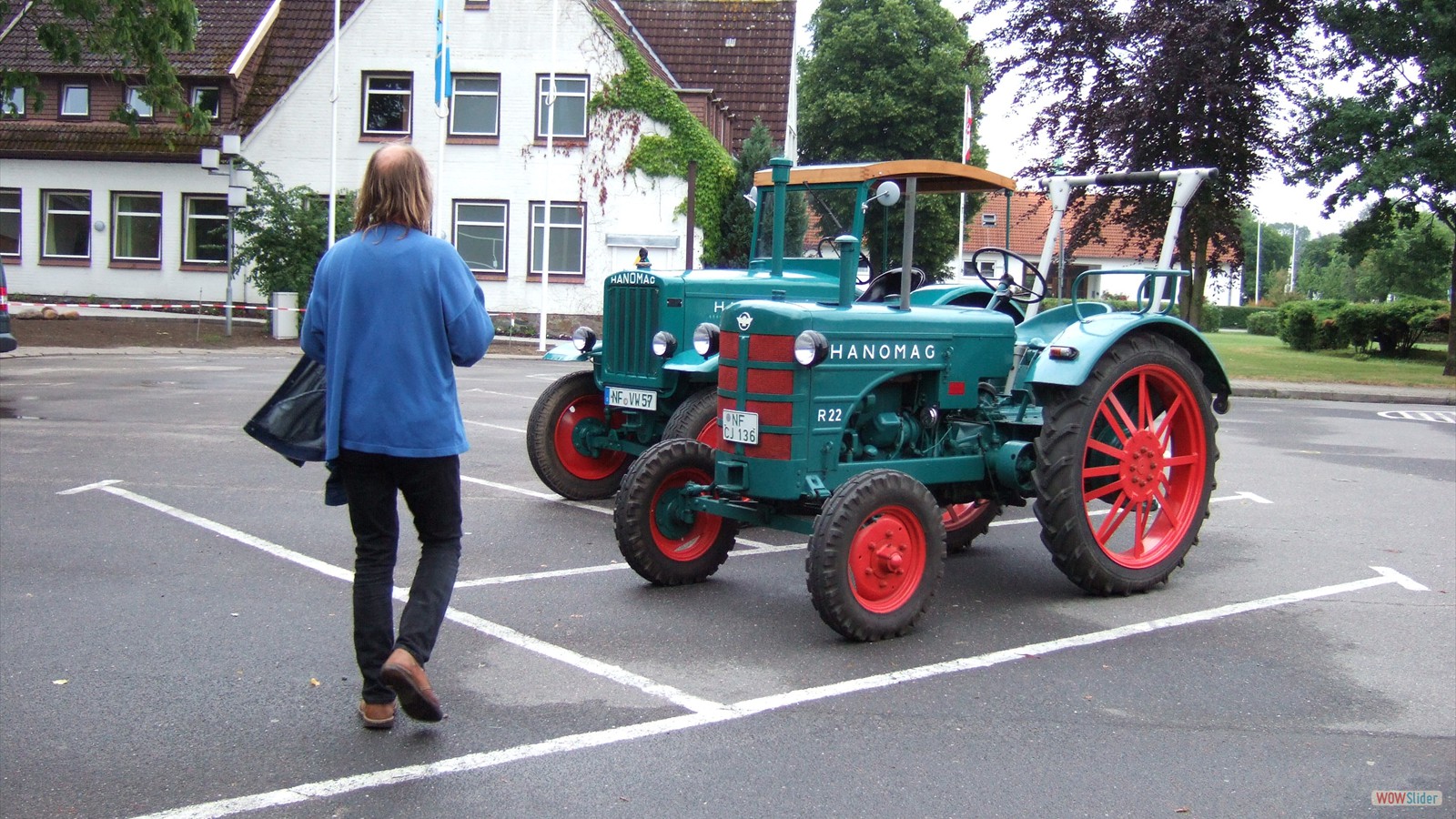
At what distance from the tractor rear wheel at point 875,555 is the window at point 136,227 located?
106ft

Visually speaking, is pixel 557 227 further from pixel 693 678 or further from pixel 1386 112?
pixel 693 678

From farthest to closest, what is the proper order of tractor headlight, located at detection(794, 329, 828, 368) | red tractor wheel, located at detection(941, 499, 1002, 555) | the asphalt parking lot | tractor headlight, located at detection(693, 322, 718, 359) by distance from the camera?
1. tractor headlight, located at detection(693, 322, 718, 359)
2. red tractor wheel, located at detection(941, 499, 1002, 555)
3. tractor headlight, located at detection(794, 329, 828, 368)
4. the asphalt parking lot

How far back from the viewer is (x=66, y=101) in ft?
113

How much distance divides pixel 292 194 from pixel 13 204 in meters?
10.9

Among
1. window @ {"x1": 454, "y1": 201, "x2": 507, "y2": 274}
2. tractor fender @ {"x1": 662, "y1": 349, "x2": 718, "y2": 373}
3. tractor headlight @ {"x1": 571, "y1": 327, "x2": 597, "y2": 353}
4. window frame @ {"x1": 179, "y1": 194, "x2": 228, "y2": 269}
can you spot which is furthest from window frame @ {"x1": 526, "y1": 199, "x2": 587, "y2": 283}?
tractor fender @ {"x1": 662, "y1": 349, "x2": 718, "y2": 373}

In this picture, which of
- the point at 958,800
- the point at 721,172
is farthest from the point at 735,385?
the point at 721,172

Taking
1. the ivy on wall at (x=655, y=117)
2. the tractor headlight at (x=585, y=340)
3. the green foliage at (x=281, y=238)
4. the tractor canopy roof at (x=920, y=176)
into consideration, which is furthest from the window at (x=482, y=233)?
the tractor canopy roof at (x=920, y=176)

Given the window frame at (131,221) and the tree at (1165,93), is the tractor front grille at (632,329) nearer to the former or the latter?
the tree at (1165,93)

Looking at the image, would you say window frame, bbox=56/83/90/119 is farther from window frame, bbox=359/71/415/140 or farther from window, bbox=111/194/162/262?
window frame, bbox=359/71/415/140

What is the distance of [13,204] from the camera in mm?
34406

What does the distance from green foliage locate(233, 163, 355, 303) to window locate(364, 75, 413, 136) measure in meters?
5.44

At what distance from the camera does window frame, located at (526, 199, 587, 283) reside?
32.8m

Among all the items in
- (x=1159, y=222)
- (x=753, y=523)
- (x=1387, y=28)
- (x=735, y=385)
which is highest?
(x=1387, y=28)

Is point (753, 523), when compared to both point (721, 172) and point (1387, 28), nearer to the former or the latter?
point (1387, 28)
